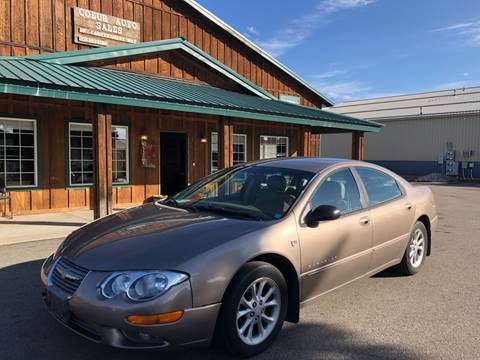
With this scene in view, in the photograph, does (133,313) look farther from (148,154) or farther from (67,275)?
Answer: (148,154)

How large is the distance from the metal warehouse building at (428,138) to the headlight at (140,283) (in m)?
29.2

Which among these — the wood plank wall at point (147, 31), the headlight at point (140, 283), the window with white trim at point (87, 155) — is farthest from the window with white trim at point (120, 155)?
the headlight at point (140, 283)

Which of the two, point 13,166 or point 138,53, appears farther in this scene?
point 138,53

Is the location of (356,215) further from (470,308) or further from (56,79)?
(56,79)

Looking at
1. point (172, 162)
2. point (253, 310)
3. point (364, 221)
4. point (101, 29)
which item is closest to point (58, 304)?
point (253, 310)

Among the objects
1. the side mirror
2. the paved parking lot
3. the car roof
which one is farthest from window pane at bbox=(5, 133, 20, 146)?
the side mirror

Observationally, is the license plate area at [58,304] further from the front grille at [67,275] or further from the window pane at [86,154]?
the window pane at [86,154]

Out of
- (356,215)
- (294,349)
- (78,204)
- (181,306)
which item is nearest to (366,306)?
(356,215)

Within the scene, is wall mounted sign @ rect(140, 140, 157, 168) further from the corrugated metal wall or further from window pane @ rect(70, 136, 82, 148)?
the corrugated metal wall

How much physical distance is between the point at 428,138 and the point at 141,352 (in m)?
30.8

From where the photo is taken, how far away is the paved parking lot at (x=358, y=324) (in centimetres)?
324

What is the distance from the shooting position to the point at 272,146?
16.4 m

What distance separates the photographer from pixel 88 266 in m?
2.95

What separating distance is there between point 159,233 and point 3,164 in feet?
27.8
